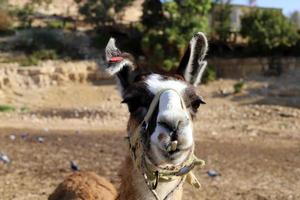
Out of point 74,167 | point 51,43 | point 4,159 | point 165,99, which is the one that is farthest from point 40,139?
point 51,43

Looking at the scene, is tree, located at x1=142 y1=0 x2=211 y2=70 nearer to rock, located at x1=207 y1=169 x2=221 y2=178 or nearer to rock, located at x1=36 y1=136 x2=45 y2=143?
rock, located at x1=36 y1=136 x2=45 y2=143

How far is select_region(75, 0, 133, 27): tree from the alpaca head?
107 feet

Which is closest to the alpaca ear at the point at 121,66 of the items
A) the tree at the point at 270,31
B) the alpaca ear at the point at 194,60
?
the alpaca ear at the point at 194,60

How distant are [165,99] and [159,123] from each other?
0.65ft

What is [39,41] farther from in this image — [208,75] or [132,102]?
[132,102]

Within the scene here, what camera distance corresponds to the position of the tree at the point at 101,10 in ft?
120

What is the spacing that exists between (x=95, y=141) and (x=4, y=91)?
43.9 feet

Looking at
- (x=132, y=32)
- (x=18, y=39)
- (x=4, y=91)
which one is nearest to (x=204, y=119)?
(x=4, y=91)

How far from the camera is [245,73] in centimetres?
3038

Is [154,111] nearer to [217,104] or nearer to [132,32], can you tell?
[217,104]

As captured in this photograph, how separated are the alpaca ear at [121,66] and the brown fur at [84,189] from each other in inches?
63.5

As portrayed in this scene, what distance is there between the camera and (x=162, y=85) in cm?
379

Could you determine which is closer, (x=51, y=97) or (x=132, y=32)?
(x=51, y=97)

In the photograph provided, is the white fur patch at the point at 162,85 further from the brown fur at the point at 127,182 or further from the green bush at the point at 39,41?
the green bush at the point at 39,41
